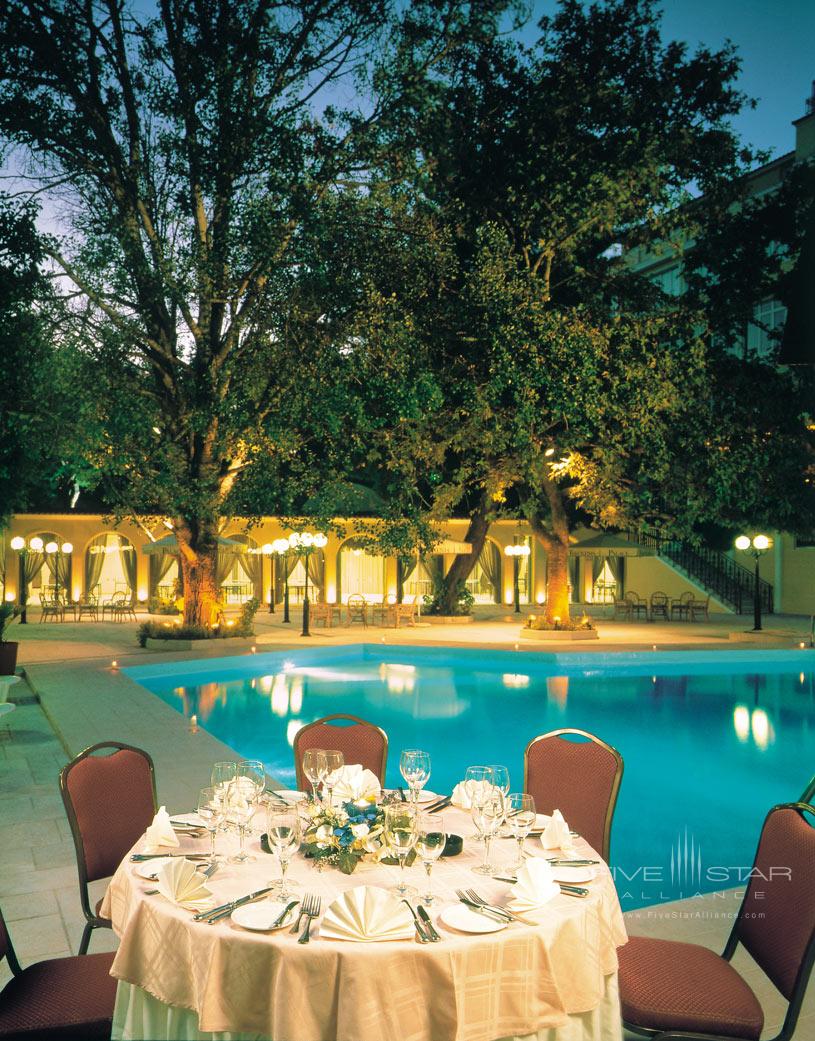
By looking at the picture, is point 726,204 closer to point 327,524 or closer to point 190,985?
point 327,524

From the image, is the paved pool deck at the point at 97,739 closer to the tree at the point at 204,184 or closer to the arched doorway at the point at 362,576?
the tree at the point at 204,184

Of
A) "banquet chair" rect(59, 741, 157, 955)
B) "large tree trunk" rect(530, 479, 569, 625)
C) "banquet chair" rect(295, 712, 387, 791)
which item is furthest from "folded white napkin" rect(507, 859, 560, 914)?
"large tree trunk" rect(530, 479, 569, 625)

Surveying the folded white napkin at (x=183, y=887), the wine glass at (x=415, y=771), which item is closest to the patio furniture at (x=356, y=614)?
the wine glass at (x=415, y=771)

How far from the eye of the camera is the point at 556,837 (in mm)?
3439

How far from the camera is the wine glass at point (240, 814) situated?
327cm

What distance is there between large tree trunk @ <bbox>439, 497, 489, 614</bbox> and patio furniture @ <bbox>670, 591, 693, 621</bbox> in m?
5.73

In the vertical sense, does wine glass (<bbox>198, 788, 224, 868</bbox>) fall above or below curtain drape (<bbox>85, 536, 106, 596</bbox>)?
below

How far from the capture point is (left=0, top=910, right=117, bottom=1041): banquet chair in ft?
10.0

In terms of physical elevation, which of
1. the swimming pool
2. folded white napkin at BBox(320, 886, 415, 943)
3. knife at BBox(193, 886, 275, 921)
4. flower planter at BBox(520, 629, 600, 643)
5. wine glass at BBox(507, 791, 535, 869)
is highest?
wine glass at BBox(507, 791, 535, 869)

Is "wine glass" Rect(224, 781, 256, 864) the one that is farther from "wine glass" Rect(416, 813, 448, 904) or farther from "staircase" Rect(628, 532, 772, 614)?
"staircase" Rect(628, 532, 772, 614)

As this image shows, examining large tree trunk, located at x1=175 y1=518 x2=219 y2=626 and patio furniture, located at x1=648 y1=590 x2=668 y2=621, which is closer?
large tree trunk, located at x1=175 y1=518 x2=219 y2=626

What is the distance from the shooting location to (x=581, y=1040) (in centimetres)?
286

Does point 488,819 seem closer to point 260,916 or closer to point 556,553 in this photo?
point 260,916

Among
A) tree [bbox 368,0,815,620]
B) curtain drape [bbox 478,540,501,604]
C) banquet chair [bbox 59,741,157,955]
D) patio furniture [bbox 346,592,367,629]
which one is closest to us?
banquet chair [bbox 59,741,157,955]
